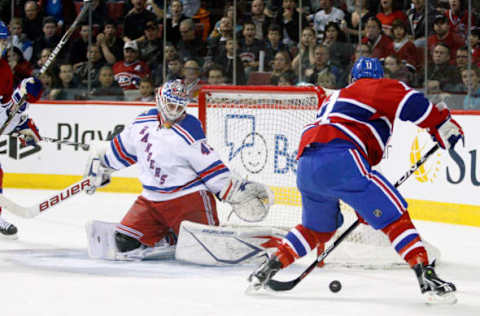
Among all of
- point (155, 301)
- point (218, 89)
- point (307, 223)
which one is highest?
point (218, 89)

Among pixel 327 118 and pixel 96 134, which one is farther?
pixel 96 134

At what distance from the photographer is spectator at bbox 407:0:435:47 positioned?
265 inches

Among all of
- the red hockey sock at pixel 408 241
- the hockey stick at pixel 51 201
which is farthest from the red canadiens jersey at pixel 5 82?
the red hockey sock at pixel 408 241

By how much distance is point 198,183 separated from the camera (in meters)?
4.65

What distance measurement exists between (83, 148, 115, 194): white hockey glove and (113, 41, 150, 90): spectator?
3430 mm

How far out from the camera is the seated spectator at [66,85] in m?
8.38

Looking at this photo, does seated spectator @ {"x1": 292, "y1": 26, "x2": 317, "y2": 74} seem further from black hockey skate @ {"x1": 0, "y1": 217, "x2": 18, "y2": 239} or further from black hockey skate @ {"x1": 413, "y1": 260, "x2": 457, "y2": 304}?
black hockey skate @ {"x1": 413, "y1": 260, "x2": 457, "y2": 304}

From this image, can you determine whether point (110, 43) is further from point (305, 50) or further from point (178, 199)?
point (178, 199)

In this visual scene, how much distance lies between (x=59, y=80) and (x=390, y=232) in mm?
5580

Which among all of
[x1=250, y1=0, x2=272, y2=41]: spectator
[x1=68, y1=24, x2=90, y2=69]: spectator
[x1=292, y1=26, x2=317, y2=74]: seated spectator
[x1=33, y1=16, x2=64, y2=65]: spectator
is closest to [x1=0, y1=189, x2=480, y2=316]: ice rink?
[x1=292, y1=26, x2=317, y2=74]: seated spectator

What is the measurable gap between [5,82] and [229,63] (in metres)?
2.56

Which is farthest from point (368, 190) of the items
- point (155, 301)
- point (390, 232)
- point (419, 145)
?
point (419, 145)

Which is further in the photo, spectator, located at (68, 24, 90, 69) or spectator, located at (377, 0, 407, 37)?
spectator, located at (68, 24, 90, 69)

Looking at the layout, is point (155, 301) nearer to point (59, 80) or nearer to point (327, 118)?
point (327, 118)
